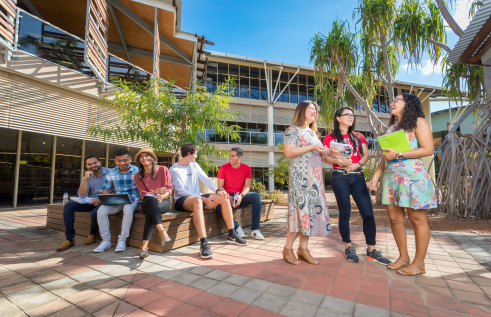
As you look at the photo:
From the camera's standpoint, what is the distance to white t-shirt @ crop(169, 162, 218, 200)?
3510 millimetres

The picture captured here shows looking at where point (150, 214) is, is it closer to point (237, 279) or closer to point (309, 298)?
point (237, 279)

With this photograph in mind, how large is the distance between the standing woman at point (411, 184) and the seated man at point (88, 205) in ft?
11.8

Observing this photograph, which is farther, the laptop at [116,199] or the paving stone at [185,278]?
the laptop at [116,199]

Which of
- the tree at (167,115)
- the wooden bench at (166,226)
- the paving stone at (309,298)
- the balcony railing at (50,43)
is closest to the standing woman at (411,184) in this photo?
the paving stone at (309,298)

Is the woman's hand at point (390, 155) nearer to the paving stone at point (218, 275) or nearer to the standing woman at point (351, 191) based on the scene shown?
the standing woman at point (351, 191)

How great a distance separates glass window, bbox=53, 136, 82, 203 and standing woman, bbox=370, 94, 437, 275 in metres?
9.13

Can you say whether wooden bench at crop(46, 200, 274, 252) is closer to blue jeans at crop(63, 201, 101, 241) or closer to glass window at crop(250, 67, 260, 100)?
blue jeans at crop(63, 201, 101, 241)

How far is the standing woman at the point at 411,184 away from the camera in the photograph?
2.34m

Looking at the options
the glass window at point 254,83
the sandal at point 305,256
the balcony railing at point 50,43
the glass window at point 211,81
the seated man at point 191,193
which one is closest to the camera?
the sandal at point 305,256

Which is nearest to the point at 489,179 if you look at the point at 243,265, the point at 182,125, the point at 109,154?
the point at 243,265

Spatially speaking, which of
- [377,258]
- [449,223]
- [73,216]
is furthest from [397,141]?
[73,216]

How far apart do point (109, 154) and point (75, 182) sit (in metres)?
1.54

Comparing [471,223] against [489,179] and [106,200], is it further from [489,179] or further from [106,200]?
[106,200]

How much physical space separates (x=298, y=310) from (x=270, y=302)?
213 millimetres
